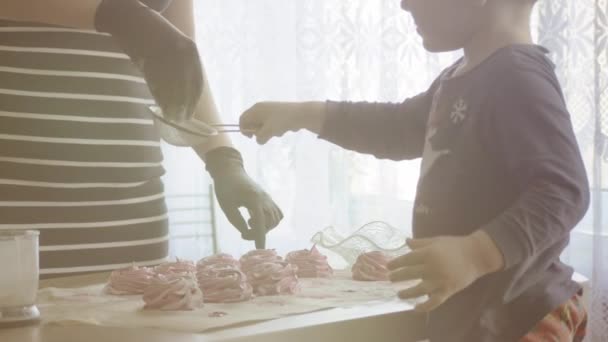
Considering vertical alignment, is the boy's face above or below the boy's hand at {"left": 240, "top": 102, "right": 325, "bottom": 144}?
above

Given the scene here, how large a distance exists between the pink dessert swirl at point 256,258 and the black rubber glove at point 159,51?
246mm

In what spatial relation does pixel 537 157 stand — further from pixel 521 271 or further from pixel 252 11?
pixel 252 11

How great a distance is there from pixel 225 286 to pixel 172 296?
0.08 meters

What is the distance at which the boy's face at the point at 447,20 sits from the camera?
97 cm

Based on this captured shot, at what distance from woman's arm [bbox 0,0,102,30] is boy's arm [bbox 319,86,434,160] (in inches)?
16.3

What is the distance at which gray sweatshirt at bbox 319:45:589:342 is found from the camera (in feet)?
2.59

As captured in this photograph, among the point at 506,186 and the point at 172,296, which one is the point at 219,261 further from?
the point at 506,186

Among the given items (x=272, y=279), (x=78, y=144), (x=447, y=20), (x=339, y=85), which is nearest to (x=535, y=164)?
(x=447, y=20)

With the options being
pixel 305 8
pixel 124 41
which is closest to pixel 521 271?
pixel 124 41

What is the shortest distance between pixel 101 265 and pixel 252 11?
5.16 ft

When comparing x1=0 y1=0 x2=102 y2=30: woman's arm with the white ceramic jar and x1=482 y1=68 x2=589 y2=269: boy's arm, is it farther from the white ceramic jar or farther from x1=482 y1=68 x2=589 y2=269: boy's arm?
x1=482 y1=68 x2=589 y2=269: boy's arm

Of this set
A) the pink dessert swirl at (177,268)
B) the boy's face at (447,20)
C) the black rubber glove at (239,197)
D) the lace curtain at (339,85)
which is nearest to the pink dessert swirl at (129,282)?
the pink dessert swirl at (177,268)

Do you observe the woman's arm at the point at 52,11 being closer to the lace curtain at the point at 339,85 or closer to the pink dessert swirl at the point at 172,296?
the pink dessert swirl at the point at 172,296

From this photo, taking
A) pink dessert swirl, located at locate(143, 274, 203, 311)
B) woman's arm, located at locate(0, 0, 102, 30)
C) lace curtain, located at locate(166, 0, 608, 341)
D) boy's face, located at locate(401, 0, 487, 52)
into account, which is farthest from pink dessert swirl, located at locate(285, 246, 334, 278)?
lace curtain, located at locate(166, 0, 608, 341)
